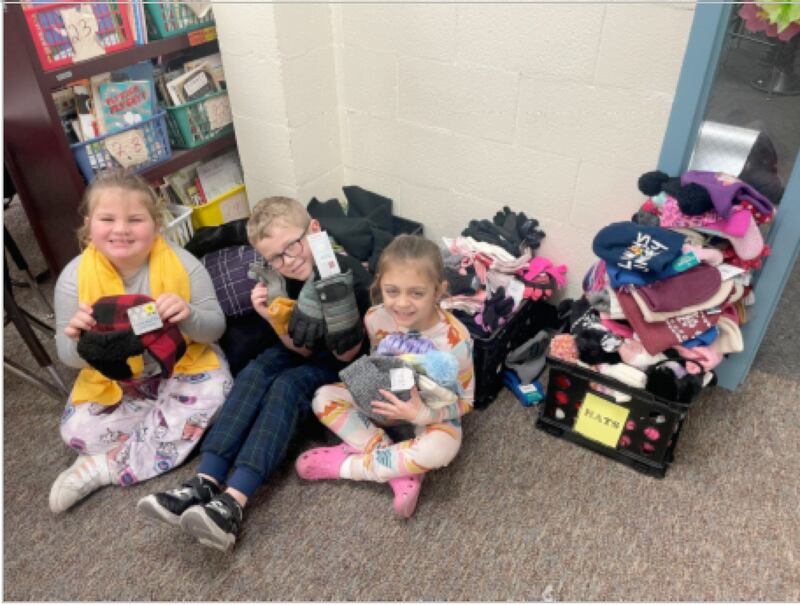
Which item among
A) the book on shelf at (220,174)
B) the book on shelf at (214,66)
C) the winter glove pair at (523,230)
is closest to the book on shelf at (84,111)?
the book on shelf at (214,66)

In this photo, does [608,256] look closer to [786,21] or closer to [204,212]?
[786,21]

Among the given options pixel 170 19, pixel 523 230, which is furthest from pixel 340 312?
pixel 170 19

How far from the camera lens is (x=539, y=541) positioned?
158 centimetres

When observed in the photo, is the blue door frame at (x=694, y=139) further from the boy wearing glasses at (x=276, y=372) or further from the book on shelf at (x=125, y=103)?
the book on shelf at (x=125, y=103)

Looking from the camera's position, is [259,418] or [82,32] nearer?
[259,418]

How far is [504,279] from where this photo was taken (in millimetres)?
2033

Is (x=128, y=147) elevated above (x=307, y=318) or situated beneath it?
elevated above

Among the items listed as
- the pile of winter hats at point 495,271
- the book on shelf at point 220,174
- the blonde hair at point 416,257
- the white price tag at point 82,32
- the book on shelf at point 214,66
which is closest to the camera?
the blonde hair at point 416,257

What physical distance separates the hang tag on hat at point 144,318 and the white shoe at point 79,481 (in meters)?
0.43

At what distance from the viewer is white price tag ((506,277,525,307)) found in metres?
2.00

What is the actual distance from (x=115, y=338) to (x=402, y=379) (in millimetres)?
741

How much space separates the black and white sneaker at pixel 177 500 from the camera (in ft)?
5.00

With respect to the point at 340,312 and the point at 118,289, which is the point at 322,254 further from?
the point at 118,289

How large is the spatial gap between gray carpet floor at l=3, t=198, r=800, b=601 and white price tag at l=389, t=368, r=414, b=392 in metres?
0.35
